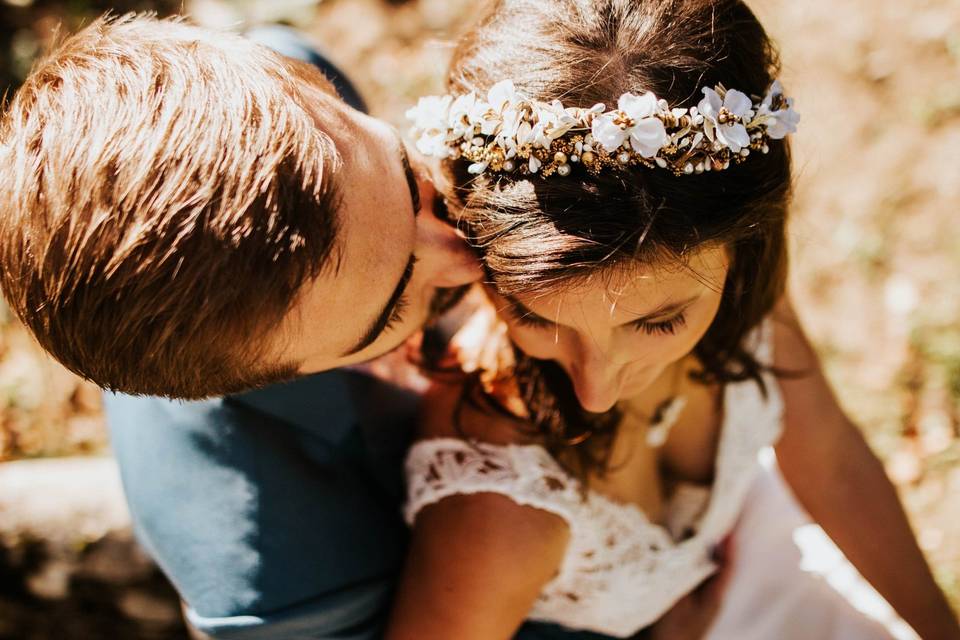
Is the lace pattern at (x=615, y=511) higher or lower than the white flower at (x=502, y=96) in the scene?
lower

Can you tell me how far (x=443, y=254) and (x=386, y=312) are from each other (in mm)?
175

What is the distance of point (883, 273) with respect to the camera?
3686mm

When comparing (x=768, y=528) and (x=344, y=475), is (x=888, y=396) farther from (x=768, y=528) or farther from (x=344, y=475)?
(x=344, y=475)

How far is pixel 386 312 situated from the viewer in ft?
5.58

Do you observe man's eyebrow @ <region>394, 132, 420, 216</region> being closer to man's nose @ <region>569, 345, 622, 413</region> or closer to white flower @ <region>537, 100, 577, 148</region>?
white flower @ <region>537, 100, 577, 148</region>

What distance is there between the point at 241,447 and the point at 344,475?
28 centimetres

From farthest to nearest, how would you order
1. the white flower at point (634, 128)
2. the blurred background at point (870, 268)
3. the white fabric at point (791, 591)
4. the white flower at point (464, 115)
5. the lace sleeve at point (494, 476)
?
the blurred background at point (870, 268), the white fabric at point (791, 591), the lace sleeve at point (494, 476), the white flower at point (464, 115), the white flower at point (634, 128)

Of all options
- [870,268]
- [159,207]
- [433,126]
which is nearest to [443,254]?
[433,126]

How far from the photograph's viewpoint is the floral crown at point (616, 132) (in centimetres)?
150

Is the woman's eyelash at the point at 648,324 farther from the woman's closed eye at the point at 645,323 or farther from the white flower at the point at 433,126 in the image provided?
the white flower at the point at 433,126

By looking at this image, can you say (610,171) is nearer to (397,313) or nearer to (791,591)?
(397,313)

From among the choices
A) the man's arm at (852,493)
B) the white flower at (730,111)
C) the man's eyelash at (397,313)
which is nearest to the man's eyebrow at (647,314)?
the man's eyelash at (397,313)

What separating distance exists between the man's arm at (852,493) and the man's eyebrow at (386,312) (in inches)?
51.7

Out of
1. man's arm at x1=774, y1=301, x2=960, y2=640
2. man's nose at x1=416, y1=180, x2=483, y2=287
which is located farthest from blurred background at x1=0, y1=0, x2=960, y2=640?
man's nose at x1=416, y1=180, x2=483, y2=287
